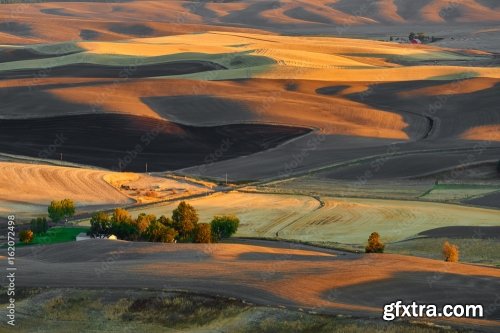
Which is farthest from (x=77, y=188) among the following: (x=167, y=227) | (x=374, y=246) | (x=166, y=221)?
(x=374, y=246)

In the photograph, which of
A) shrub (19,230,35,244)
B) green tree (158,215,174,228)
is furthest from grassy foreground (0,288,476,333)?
green tree (158,215,174,228)

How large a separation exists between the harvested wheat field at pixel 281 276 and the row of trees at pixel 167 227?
5.44 m

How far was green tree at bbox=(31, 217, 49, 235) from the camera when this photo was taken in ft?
160

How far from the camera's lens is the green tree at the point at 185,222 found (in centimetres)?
4569

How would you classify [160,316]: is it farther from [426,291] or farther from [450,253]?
[450,253]

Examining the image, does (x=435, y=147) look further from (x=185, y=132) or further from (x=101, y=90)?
(x=101, y=90)

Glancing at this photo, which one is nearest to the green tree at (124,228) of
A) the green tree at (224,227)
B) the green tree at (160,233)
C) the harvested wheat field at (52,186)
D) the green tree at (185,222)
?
the green tree at (160,233)

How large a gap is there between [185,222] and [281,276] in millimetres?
13576

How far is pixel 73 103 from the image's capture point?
270 feet

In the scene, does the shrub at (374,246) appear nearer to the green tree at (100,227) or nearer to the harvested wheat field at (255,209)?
the harvested wheat field at (255,209)

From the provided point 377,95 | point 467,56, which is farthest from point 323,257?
point 467,56

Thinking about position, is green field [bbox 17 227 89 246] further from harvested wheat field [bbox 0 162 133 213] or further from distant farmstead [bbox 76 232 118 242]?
harvested wheat field [bbox 0 162 133 213]

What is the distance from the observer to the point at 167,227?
45.8 metres

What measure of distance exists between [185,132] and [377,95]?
21755 mm
